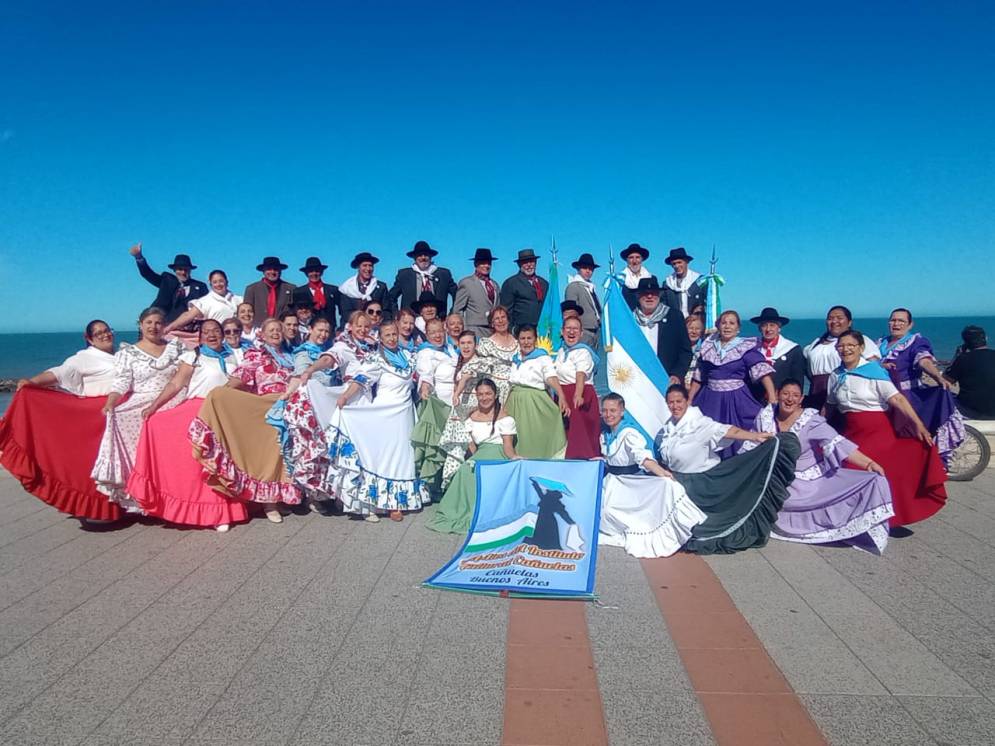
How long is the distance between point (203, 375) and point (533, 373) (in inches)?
114

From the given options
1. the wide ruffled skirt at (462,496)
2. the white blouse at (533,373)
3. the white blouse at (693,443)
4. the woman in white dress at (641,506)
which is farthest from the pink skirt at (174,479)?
the white blouse at (693,443)

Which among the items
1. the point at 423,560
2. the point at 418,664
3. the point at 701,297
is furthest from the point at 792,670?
the point at 701,297

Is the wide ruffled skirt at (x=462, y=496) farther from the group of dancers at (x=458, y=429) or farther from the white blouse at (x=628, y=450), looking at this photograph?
the white blouse at (x=628, y=450)

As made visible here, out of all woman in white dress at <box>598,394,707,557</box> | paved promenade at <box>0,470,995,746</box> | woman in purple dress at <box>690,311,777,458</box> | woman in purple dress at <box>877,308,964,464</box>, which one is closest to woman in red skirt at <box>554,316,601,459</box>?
woman in white dress at <box>598,394,707,557</box>

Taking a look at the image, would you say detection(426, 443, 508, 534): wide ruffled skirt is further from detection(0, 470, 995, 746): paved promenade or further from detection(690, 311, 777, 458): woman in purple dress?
detection(690, 311, 777, 458): woman in purple dress

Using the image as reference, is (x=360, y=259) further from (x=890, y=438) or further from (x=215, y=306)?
(x=890, y=438)

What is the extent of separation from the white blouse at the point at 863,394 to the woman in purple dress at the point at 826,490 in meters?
0.43

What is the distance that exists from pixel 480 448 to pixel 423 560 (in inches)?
45.0

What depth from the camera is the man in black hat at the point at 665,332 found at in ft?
21.5

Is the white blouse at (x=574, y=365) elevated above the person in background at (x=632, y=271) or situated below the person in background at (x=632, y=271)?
below

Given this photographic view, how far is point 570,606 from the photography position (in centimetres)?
366

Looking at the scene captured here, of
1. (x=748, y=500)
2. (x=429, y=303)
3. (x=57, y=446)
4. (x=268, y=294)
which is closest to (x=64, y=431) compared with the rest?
(x=57, y=446)

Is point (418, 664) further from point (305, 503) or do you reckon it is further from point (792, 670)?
point (305, 503)

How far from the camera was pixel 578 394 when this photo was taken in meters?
5.65
